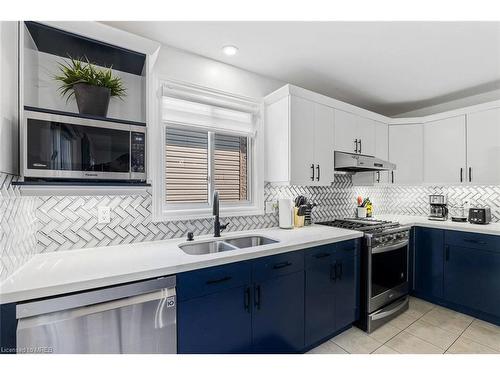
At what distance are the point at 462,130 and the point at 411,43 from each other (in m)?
1.77

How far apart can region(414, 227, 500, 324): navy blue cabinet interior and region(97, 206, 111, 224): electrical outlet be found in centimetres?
344

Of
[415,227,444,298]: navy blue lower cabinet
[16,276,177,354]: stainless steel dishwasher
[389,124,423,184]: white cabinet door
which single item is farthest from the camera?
Answer: [389,124,423,184]: white cabinet door

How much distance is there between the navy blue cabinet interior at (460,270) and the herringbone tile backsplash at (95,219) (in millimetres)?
809

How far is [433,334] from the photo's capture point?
232cm

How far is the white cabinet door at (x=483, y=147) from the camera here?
109 inches

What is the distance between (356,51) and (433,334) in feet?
9.04

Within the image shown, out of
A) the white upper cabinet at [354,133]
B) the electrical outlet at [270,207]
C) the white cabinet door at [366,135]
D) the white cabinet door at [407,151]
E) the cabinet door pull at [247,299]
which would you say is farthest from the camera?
the white cabinet door at [407,151]

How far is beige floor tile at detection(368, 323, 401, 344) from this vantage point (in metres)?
2.25

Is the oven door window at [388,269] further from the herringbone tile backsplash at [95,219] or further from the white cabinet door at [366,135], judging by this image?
the white cabinet door at [366,135]

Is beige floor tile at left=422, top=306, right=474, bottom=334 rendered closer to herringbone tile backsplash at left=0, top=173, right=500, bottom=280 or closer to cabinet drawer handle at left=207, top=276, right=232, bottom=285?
herringbone tile backsplash at left=0, top=173, right=500, bottom=280

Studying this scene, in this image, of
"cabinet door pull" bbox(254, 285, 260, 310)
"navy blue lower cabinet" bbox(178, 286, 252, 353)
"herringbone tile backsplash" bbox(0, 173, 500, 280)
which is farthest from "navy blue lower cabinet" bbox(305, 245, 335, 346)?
"herringbone tile backsplash" bbox(0, 173, 500, 280)

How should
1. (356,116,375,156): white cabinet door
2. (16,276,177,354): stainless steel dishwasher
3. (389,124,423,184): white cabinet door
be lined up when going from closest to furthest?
(16,276,177,354): stainless steel dishwasher < (356,116,375,156): white cabinet door < (389,124,423,184): white cabinet door

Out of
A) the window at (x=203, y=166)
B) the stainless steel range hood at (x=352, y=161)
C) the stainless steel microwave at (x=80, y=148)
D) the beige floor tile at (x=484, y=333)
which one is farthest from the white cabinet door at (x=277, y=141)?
the beige floor tile at (x=484, y=333)

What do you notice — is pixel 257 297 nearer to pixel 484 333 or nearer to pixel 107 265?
pixel 107 265
